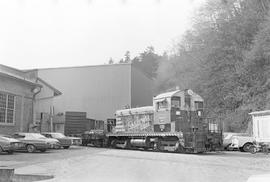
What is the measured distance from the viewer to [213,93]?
3653 cm

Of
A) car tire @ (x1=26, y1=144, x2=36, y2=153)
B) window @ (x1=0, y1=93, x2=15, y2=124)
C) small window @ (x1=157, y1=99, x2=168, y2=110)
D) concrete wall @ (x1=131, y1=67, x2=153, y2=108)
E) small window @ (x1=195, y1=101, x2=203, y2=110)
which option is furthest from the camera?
concrete wall @ (x1=131, y1=67, x2=153, y2=108)

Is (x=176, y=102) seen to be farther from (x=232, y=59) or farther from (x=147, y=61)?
(x=147, y=61)

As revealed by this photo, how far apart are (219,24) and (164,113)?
63.1 feet

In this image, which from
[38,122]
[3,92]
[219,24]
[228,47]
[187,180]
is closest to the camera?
[187,180]

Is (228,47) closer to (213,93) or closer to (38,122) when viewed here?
(213,93)

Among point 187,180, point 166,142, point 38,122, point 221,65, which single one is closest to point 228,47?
point 221,65

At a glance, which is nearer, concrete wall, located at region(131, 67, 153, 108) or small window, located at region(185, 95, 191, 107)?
small window, located at region(185, 95, 191, 107)

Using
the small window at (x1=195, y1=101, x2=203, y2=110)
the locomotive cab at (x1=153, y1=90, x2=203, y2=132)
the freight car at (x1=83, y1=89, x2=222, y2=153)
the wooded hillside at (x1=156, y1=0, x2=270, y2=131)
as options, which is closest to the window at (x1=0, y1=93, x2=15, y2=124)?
the freight car at (x1=83, y1=89, x2=222, y2=153)

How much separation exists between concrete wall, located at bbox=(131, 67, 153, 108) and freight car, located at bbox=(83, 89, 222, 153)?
82.3 ft

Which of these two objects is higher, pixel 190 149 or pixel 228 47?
pixel 228 47

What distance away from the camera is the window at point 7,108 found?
24.7m

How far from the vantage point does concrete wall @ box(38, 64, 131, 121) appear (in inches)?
1901

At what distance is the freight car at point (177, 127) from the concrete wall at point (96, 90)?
923 inches

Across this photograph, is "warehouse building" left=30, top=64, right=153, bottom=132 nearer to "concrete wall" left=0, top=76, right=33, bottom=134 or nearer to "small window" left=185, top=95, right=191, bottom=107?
"concrete wall" left=0, top=76, right=33, bottom=134
